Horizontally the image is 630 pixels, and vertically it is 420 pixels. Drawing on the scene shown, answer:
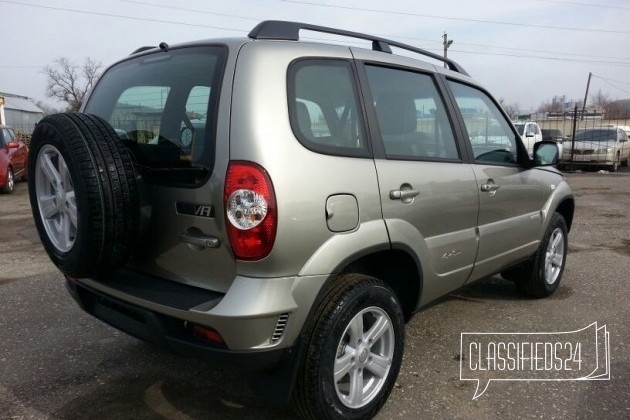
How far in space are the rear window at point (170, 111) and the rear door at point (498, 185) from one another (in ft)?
5.55

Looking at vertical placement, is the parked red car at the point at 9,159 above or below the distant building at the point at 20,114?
below

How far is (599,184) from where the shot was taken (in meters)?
13.9

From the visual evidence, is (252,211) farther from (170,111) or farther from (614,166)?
(614,166)

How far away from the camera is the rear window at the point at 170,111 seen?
2.23 metres

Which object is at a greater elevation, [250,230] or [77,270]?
[250,230]

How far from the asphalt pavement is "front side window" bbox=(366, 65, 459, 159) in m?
1.08

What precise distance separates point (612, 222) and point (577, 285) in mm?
4063

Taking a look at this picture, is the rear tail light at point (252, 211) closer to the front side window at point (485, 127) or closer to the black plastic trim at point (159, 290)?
the black plastic trim at point (159, 290)

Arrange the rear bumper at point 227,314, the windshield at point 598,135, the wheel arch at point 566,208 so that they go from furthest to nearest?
the windshield at point 598,135 < the wheel arch at point 566,208 < the rear bumper at point 227,314

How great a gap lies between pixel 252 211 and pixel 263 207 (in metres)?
0.05

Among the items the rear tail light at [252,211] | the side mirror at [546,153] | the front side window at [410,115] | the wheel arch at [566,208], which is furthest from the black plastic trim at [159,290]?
the wheel arch at [566,208]

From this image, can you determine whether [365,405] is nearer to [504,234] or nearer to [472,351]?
[472,351]

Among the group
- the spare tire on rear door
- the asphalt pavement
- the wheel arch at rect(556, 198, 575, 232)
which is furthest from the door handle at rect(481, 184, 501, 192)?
the spare tire on rear door

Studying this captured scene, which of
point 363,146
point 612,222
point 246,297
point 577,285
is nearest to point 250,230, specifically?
point 246,297
